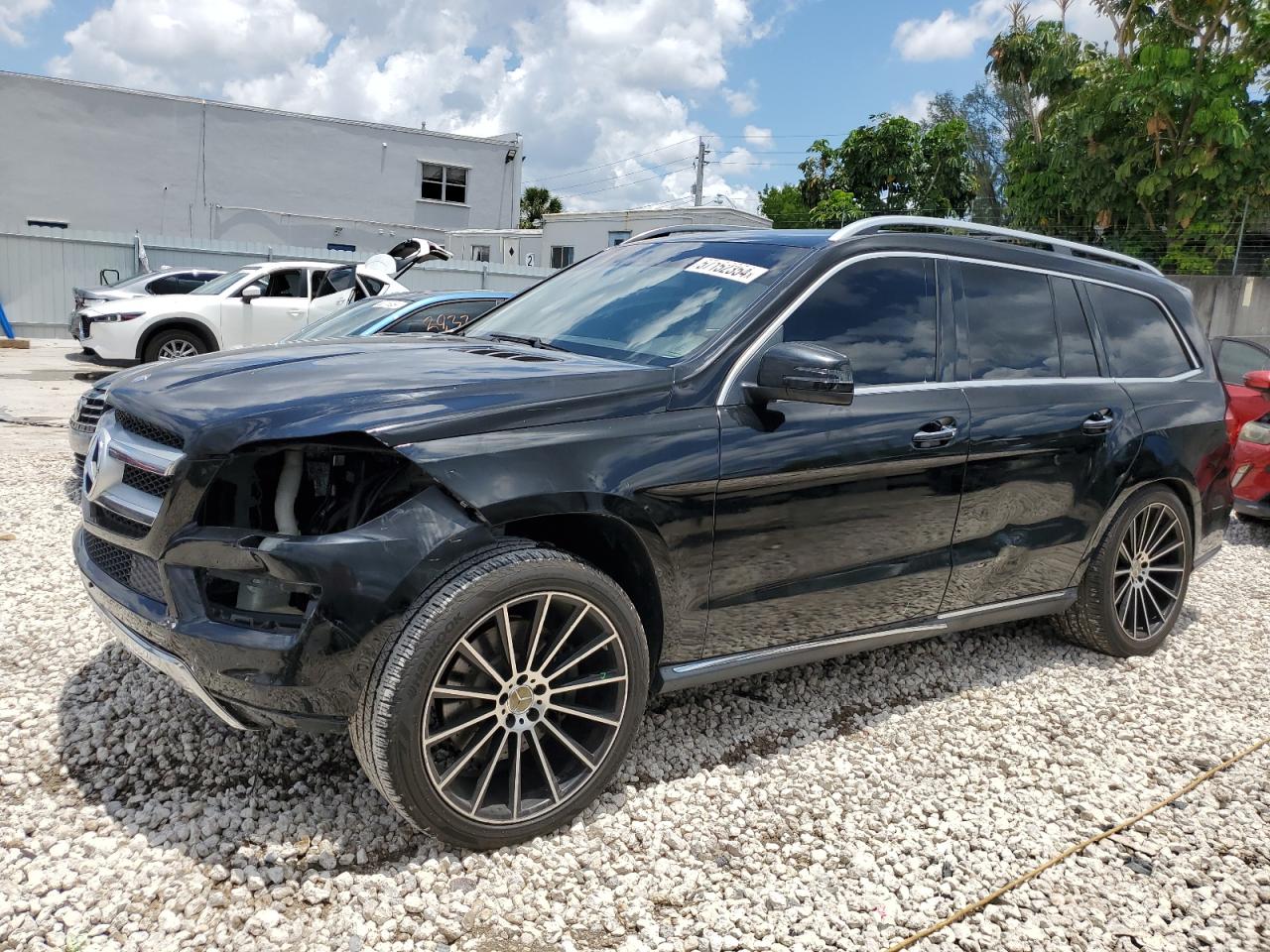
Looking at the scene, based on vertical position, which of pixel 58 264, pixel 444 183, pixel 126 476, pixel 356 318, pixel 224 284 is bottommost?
pixel 126 476

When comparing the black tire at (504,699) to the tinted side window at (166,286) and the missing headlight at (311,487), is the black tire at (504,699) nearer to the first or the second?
the missing headlight at (311,487)

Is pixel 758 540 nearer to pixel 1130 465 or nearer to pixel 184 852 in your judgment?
pixel 184 852

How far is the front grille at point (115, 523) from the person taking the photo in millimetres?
2635

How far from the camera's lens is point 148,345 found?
12.6 metres

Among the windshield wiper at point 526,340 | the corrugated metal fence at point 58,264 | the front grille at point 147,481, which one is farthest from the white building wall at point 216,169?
the front grille at point 147,481

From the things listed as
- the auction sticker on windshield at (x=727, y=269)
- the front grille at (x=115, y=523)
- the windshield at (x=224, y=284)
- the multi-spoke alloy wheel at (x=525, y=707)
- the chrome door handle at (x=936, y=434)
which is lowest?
the multi-spoke alloy wheel at (x=525, y=707)

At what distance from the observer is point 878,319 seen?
3520mm

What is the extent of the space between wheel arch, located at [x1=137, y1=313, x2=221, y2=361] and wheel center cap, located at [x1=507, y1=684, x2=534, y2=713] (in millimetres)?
11378

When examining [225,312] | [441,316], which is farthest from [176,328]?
[441,316]

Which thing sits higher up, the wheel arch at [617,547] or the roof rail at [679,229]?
the roof rail at [679,229]

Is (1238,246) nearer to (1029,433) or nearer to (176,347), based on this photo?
(1029,433)

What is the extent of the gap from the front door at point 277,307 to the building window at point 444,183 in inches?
689

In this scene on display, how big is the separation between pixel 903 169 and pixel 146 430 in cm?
2962

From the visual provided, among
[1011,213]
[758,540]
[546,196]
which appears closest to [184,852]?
[758,540]
